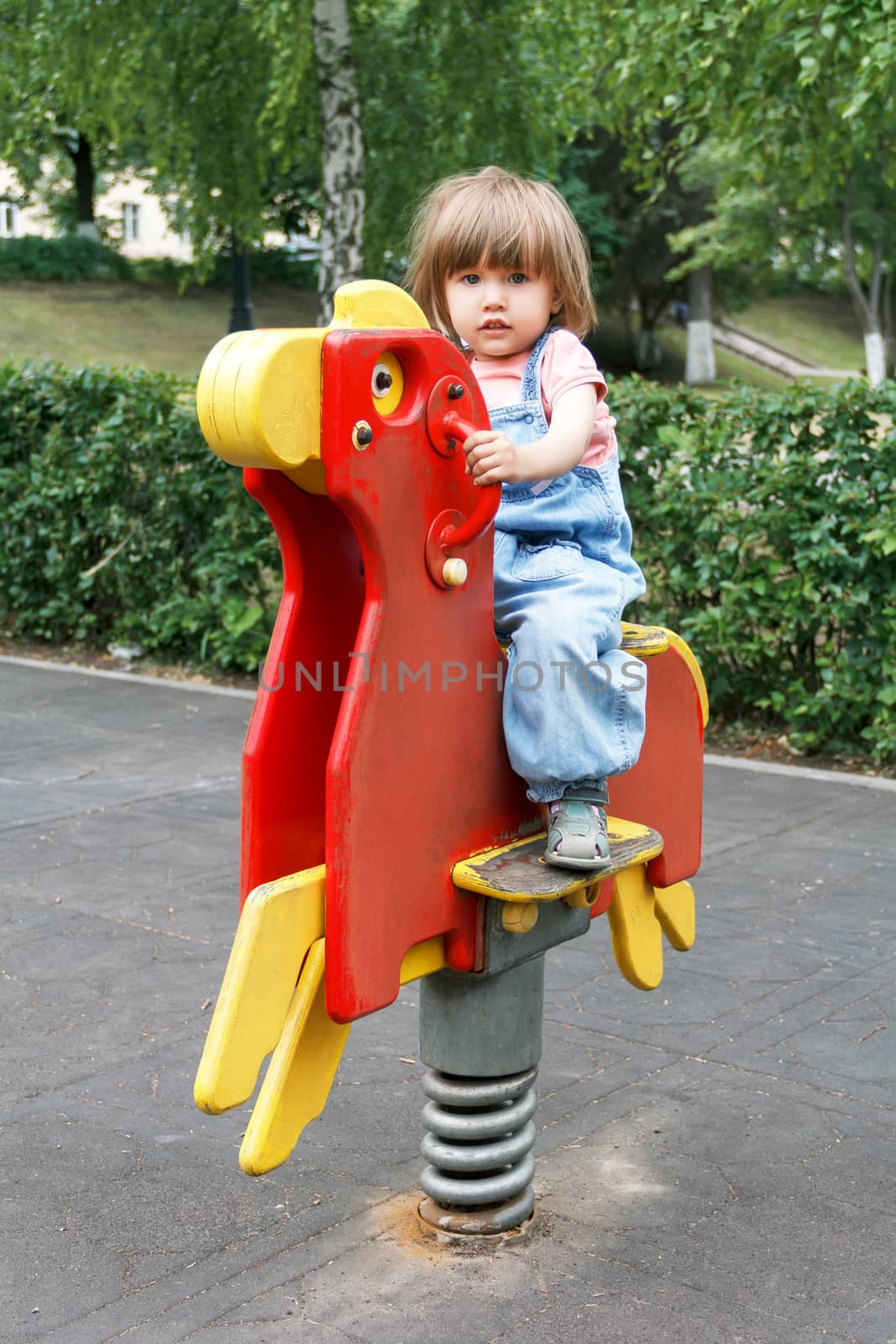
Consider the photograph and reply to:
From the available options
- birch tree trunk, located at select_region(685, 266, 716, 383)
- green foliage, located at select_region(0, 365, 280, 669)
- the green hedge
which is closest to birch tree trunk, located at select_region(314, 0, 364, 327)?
green foliage, located at select_region(0, 365, 280, 669)

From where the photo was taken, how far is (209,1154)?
10.2 feet

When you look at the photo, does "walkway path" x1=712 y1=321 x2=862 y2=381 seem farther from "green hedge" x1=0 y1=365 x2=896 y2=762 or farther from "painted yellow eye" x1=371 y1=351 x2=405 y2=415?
"painted yellow eye" x1=371 y1=351 x2=405 y2=415

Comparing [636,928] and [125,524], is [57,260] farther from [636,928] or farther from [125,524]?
[636,928]

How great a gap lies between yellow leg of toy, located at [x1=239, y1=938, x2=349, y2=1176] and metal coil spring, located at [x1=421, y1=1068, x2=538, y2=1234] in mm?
394

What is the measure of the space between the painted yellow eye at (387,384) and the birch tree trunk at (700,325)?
36.0 meters

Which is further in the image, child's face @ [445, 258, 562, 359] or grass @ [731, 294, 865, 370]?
grass @ [731, 294, 865, 370]

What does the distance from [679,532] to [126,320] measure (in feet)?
91.7

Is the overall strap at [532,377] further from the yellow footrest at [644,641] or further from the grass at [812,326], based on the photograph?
the grass at [812,326]

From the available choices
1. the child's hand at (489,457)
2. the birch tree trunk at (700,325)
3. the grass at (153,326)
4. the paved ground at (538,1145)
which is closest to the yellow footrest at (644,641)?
the child's hand at (489,457)

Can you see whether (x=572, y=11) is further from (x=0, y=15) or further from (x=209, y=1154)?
(x=209, y=1154)

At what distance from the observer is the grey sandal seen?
244 cm

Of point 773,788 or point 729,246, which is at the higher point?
point 729,246

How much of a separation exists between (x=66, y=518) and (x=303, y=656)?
676 cm

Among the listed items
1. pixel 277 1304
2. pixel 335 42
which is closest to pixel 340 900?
pixel 277 1304
